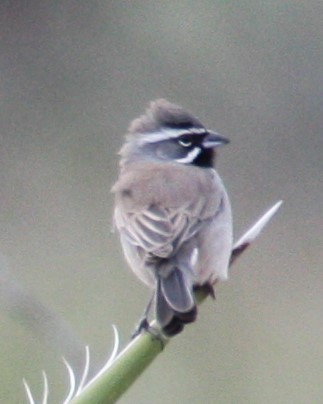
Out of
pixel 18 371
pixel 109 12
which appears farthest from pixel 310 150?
pixel 18 371

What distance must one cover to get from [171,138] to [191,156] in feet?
0.34

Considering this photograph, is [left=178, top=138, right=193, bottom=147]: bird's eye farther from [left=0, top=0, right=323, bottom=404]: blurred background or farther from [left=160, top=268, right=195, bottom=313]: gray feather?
[left=0, top=0, right=323, bottom=404]: blurred background

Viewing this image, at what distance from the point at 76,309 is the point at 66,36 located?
197 inches

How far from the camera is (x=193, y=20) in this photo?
35.9ft

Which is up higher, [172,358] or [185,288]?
[185,288]

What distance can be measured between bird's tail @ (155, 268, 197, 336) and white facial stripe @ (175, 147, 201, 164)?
0.86 metres

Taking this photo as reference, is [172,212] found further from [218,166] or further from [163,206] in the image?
[218,166]

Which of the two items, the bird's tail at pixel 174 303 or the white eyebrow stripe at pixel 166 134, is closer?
the bird's tail at pixel 174 303

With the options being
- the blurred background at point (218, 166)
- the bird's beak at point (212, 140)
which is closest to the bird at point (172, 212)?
the bird's beak at point (212, 140)

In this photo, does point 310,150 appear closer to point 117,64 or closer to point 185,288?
point 117,64

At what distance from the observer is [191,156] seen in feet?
15.8

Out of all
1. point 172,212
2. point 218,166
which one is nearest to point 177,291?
point 172,212

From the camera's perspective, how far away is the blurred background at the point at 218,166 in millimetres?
6816

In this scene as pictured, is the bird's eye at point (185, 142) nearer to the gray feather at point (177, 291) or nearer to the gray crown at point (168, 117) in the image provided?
the gray crown at point (168, 117)
